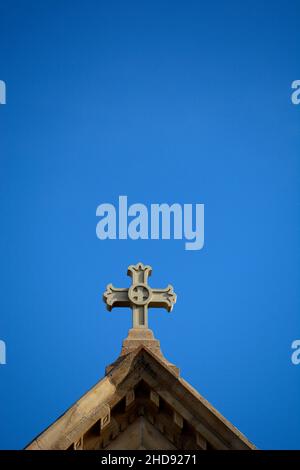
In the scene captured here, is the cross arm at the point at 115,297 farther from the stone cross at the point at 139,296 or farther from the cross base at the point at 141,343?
the cross base at the point at 141,343

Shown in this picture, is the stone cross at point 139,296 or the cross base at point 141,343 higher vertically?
the stone cross at point 139,296

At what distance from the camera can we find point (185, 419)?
536 inches

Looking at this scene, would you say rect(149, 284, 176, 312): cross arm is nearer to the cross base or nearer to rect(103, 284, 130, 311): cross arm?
rect(103, 284, 130, 311): cross arm

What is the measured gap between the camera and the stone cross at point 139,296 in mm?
15367

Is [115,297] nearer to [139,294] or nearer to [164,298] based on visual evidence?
[139,294]

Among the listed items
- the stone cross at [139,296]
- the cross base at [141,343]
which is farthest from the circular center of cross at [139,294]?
the cross base at [141,343]

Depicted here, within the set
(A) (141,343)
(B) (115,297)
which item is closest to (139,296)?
(B) (115,297)

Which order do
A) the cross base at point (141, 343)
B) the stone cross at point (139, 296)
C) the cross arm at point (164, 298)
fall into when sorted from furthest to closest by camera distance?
1. the cross arm at point (164, 298)
2. the stone cross at point (139, 296)
3. the cross base at point (141, 343)

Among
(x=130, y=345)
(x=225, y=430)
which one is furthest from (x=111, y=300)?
(x=225, y=430)

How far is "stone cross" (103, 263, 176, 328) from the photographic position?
15.4 meters
